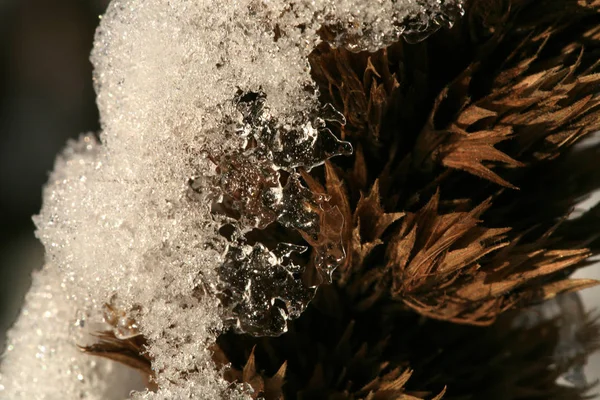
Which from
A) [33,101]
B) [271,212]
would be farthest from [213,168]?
[33,101]

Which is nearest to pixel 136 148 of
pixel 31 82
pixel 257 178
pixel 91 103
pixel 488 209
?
pixel 257 178

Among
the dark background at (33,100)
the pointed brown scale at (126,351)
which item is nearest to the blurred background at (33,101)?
the dark background at (33,100)

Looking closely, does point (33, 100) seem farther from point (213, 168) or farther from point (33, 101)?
point (213, 168)

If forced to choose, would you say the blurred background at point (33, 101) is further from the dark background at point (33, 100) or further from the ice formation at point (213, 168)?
the ice formation at point (213, 168)

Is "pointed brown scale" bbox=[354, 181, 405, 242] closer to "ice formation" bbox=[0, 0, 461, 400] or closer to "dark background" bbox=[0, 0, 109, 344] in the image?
"ice formation" bbox=[0, 0, 461, 400]

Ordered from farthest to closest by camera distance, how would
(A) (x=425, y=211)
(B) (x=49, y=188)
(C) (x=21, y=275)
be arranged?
1. (C) (x=21, y=275)
2. (B) (x=49, y=188)
3. (A) (x=425, y=211)

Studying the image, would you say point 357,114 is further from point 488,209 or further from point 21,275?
point 21,275

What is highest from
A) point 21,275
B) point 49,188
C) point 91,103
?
point 91,103
